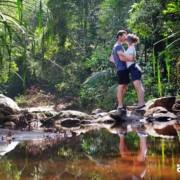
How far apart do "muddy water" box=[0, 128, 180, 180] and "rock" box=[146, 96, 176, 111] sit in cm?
331

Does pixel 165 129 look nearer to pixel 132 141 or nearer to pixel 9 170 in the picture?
pixel 132 141

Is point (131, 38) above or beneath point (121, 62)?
above

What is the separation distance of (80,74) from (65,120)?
15398mm

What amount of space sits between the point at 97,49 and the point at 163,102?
11.6 metres

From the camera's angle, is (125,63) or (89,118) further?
(89,118)

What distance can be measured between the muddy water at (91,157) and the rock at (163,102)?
3.31 meters

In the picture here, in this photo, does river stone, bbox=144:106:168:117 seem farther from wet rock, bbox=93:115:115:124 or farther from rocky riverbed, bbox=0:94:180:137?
wet rock, bbox=93:115:115:124

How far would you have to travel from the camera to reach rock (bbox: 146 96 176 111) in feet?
35.1

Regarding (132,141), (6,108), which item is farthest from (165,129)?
(6,108)

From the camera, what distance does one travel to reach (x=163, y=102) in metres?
10.9

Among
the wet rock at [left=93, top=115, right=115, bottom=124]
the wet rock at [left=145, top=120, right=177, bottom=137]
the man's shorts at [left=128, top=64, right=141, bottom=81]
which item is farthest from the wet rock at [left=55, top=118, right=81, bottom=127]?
the wet rock at [left=145, top=120, right=177, bottom=137]

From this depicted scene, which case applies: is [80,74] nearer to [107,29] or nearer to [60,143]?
[107,29]

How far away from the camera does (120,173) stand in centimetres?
423

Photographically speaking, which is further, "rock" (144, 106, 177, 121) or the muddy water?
"rock" (144, 106, 177, 121)
